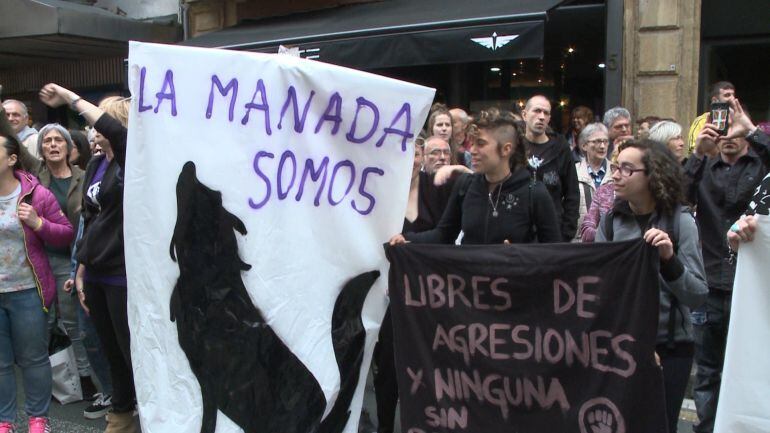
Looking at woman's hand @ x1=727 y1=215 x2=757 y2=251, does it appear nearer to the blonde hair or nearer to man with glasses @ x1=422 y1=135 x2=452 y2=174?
man with glasses @ x1=422 y1=135 x2=452 y2=174

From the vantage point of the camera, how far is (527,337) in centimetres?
303

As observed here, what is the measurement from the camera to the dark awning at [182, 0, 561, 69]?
6797 mm

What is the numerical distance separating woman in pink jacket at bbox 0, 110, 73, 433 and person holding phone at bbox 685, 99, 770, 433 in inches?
136

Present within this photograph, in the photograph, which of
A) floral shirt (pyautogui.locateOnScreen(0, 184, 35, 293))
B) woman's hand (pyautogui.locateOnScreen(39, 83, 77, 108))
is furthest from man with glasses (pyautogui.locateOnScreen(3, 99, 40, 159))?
woman's hand (pyautogui.locateOnScreen(39, 83, 77, 108))

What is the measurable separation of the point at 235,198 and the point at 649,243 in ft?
5.12

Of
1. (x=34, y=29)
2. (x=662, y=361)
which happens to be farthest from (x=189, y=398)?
(x=34, y=29)

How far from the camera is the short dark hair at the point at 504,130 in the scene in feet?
11.2

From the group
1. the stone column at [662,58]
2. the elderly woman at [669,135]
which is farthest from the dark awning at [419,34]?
the elderly woman at [669,135]

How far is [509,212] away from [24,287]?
→ 259 centimetres

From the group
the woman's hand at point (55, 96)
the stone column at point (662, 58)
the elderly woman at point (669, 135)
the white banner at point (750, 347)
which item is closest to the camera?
the white banner at point (750, 347)

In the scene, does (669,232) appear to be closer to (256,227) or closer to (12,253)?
(256,227)

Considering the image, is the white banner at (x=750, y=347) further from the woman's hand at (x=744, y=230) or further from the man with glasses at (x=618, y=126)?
the man with glasses at (x=618, y=126)

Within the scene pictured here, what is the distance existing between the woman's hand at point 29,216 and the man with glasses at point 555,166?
108 inches

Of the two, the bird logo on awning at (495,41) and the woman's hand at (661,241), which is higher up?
the bird logo on awning at (495,41)
